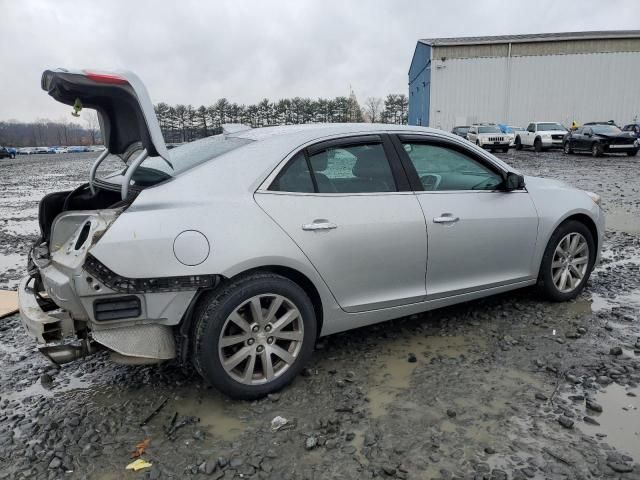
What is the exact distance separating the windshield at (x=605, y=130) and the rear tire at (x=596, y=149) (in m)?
0.56

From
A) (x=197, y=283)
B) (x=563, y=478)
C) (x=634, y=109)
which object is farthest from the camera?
(x=634, y=109)

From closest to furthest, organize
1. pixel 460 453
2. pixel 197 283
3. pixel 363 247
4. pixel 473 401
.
→ pixel 460 453
pixel 197 283
pixel 473 401
pixel 363 247

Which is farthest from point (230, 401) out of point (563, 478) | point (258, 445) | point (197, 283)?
point (563, 478)

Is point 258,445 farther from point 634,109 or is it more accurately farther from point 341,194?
point 634,109

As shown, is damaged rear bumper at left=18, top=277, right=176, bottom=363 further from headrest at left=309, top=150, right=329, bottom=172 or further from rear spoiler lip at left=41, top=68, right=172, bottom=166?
headrest at left=309, top=150, right=329, bottom=172

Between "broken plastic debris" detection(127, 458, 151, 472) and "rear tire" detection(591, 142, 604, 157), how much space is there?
25.0m

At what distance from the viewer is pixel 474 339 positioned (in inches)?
150

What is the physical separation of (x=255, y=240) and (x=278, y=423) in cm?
101

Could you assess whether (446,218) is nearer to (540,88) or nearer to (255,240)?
(255,240)

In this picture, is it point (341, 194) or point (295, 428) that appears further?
point (341, 194)

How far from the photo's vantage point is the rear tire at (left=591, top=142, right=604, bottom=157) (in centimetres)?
2303

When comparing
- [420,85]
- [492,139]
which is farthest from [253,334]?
[420,85]

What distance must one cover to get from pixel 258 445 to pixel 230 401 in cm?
49

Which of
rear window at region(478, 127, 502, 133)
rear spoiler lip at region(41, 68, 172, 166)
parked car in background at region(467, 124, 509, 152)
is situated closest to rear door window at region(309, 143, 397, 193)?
rear spoiler lip at region(41, 68, 172, 166)
